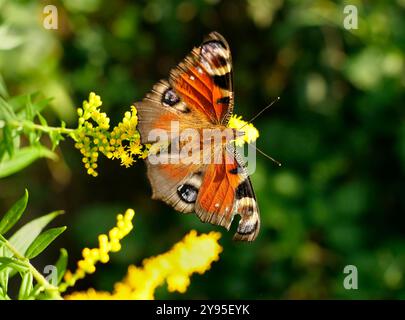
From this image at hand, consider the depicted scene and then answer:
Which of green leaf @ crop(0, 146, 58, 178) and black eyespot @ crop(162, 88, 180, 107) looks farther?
green leaf @ crop(0, 146, 58, 178)

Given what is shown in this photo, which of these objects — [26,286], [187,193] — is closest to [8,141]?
[26,286]

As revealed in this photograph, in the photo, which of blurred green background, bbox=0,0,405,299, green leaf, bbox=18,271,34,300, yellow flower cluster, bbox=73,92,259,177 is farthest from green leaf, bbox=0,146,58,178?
blurred green background, bbox=0,0,405,299

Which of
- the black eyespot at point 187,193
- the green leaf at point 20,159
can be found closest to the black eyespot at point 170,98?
the black eyespot at point 187,193

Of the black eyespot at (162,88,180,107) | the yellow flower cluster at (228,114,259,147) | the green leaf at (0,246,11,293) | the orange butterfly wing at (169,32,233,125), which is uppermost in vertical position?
the orange butterfly wing at (169,32,233,125)

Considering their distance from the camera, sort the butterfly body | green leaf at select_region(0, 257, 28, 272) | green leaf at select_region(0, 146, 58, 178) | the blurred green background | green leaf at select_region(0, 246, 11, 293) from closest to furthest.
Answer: green leaf at select_region(0, 257, 28, 272) → green leaf at select_region(0, 246, 11, 293) → the butterfly body → green leaf at select_region(0, 146, 58, 178) → the blurred green background

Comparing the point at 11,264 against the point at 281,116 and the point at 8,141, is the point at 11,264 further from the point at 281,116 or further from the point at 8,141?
the point at 281,116

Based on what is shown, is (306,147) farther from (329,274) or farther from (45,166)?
(45,166)

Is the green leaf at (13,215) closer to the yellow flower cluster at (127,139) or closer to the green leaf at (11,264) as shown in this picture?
the green leaf at (11,264)

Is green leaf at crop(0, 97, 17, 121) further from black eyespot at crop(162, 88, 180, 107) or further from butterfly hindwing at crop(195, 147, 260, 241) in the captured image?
butterfly hindwing at crop(195, 147, 260, 241)
